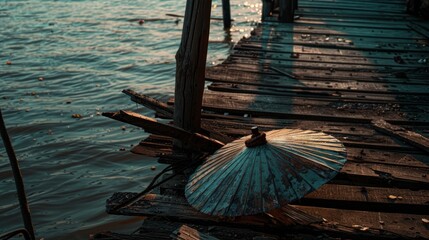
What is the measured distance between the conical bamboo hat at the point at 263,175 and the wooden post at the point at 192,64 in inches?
21.9

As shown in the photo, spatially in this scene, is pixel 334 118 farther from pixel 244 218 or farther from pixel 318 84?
pixel 244 218

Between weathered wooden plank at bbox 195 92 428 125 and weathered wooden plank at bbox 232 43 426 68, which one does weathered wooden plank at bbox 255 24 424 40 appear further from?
weathered wooden plank at bbox 195 92 428 125

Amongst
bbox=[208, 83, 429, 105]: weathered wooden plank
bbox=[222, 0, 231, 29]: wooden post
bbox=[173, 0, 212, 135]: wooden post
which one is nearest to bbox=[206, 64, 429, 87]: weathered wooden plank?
bbox=[208, 83, 429, 105]: weathered wooden plank

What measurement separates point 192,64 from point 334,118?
1.68 m

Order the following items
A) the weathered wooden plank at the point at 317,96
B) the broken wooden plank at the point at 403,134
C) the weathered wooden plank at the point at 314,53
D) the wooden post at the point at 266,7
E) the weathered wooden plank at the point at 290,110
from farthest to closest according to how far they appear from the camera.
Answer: the wooden post at the point at 266,7 < the weathered wooden plank at the point at 314,53 < the weathered wooden plank at the point at 317,96 < the weathered wooden plank at the point at 290,110 < the broken wooden plank at the point at 403,134

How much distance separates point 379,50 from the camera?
7492 millimetres

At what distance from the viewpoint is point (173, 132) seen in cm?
354

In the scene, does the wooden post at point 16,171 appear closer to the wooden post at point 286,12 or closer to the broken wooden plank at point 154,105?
the broken wooden plank at point 154,105

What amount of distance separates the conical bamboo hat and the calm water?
7.00ft

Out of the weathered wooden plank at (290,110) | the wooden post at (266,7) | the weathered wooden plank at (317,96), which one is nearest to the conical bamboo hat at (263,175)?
the weathered wooden plank at (290,110)

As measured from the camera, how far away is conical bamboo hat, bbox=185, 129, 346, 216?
2809 mm

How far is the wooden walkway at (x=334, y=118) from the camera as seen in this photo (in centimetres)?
294

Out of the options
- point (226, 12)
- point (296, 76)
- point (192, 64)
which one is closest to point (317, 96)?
point (296, 76)

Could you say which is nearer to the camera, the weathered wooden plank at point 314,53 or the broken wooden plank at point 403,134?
the broken wooden plank at point 403,134
